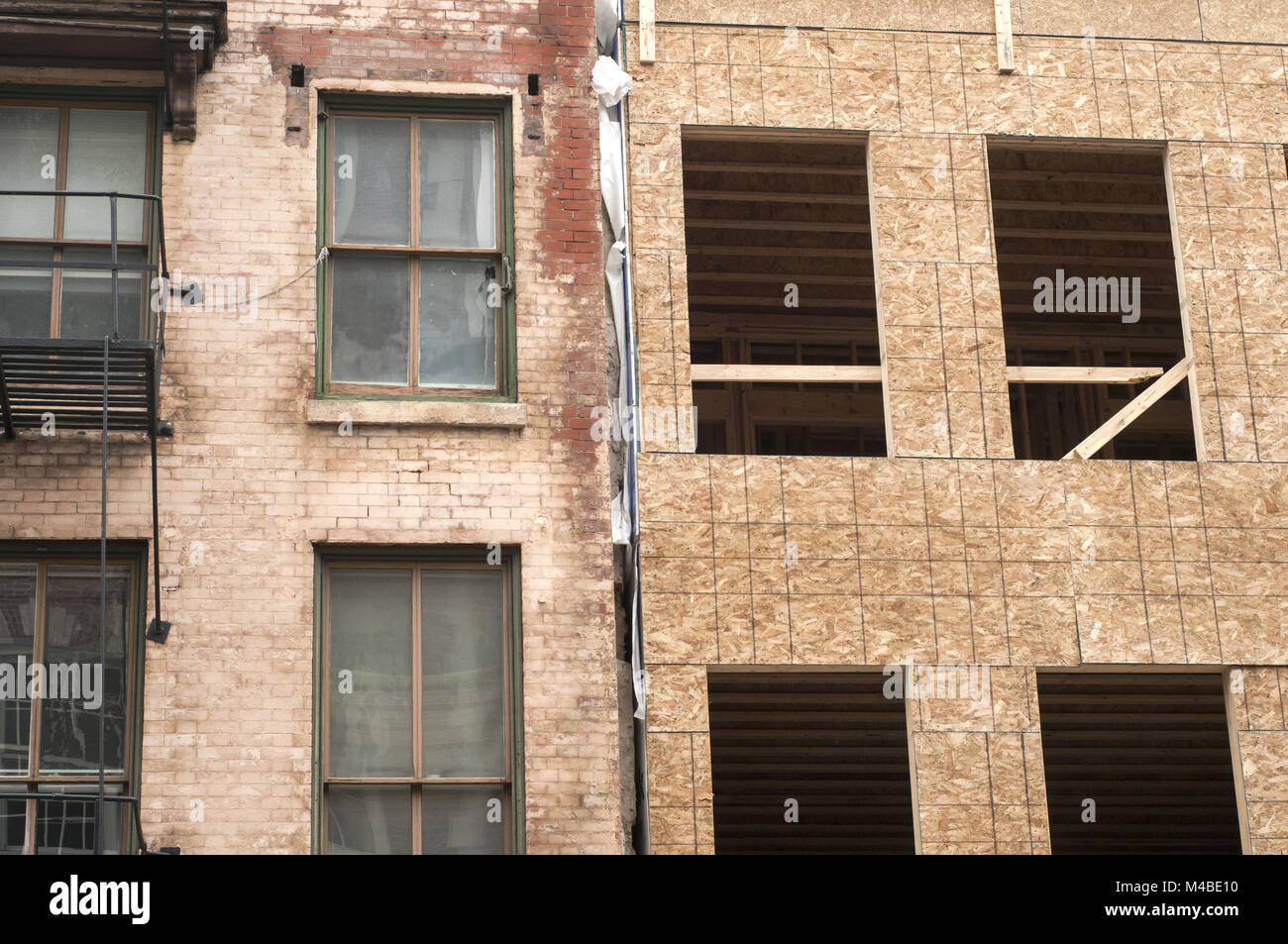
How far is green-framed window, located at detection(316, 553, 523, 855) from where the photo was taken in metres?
11.0

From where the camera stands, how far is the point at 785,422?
58.9ft

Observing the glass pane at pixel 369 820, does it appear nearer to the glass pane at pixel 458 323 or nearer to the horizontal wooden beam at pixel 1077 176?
the glass pane at pixel 458 323

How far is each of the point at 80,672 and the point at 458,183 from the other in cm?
413

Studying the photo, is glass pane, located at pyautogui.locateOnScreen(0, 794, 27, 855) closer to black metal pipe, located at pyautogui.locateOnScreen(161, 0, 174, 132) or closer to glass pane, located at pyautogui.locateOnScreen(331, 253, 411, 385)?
glass pane, located at pyautogui.locateOnScreen(331, 253, 411, 385)

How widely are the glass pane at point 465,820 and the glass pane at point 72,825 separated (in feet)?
5.92

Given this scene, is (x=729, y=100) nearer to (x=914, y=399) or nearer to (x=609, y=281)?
(x=609, y=281)

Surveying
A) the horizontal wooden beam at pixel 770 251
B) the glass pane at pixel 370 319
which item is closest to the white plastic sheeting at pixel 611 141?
the glass pane at pixel 370 319

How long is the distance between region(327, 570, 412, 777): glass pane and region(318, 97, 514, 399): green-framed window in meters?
1.32

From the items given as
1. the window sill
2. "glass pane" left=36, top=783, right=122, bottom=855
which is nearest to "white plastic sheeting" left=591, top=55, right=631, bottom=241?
the window sill

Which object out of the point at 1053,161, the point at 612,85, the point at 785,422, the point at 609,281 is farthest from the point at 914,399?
the point at 785,422

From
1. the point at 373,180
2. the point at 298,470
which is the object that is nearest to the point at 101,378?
the point at 298,470

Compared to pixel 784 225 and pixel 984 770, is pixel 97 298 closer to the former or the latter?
pixel 784 225

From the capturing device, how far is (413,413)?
1152 cm
